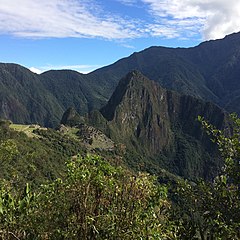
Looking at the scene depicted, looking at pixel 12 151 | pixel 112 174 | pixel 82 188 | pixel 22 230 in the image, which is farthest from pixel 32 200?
pixel 12 151

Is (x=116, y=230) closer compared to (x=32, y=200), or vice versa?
(x=116, y=230)

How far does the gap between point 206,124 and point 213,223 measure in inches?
126

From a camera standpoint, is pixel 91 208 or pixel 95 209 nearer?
pixel 91 208

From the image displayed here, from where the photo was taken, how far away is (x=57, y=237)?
8805 millimetres

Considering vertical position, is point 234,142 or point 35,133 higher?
point 234,142

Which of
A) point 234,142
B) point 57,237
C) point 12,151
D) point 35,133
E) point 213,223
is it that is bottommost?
point 35,133

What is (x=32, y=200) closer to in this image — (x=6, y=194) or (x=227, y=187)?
(x=6, y=194)

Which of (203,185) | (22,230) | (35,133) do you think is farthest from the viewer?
(35,133)

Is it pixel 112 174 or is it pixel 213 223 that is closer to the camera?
pixel 112 174

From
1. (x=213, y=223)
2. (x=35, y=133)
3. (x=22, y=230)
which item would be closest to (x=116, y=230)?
(x=22, y=230)

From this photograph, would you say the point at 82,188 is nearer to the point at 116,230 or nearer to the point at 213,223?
the point at 116,230

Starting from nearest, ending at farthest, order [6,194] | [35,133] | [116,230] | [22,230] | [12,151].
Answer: [116,230] < [22,230] < [6,194] < [12,151] < [35,133]

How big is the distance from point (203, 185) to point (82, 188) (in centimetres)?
448

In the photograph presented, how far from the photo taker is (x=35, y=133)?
187375mm
